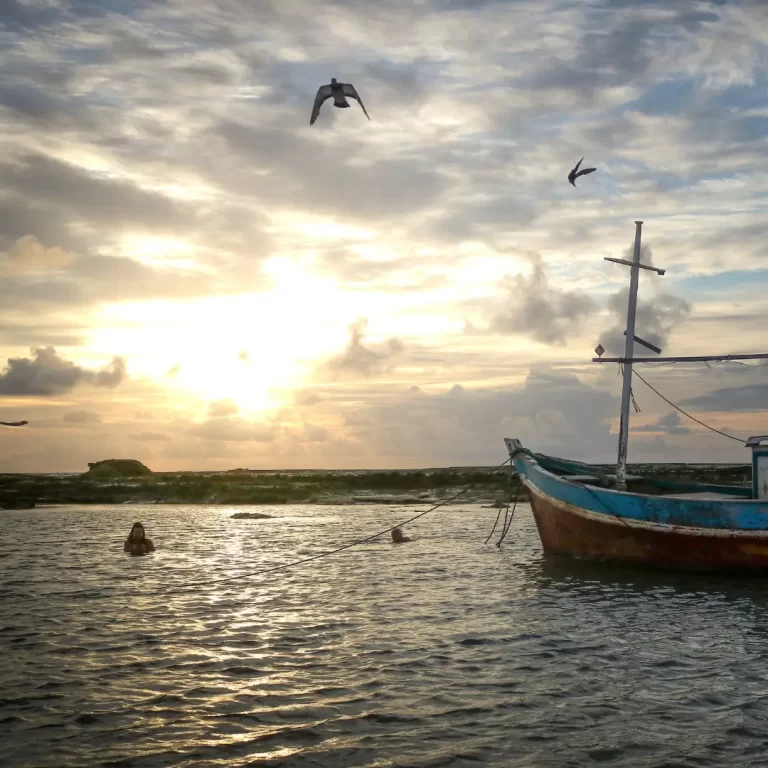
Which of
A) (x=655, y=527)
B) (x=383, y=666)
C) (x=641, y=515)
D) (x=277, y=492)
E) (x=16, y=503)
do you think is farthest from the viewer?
(x=277, y=492)

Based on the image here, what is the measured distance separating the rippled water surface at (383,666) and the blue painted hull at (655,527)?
0.61 meters

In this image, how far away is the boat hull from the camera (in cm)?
2055

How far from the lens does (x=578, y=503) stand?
23781 millimetres

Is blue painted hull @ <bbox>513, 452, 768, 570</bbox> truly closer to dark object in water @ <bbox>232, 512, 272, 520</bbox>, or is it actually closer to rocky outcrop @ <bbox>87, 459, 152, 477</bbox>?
dark object in water @ <bbox>232, 512, 272, 520</bbox>

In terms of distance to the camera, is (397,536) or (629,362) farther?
(397,536)

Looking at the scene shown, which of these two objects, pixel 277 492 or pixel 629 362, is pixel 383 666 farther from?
pixel 277 492

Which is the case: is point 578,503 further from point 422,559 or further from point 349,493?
point 349,493

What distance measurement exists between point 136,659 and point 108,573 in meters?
11.6

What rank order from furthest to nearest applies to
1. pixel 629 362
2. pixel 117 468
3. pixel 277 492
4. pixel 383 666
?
pixel 117 468
pixel 277 492
pixel 629 362
pixel 383 666

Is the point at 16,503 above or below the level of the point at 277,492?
below

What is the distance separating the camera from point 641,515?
72.4 feet

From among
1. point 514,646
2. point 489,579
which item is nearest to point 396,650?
point 514,646

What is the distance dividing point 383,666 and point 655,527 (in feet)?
40.6

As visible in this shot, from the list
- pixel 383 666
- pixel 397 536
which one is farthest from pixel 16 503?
pixel 383 666
